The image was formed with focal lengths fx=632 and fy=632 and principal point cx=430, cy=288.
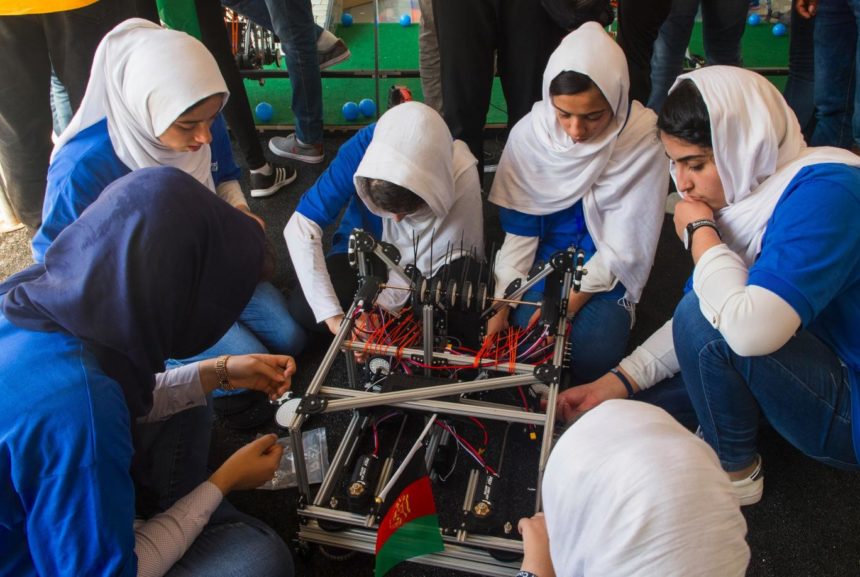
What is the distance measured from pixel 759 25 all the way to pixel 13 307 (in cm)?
452

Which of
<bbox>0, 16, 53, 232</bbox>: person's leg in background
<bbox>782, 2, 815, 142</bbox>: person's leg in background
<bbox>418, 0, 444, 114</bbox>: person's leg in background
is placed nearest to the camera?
<bbox>0, 16, 53, 232</bbox>: person's leg in background

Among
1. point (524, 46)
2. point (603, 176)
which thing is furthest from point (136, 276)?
point (524, 46)

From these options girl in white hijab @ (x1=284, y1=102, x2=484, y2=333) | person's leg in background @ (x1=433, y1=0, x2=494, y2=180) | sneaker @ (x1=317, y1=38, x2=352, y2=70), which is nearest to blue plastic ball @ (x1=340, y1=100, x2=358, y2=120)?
sneaker @ (x1=317, y1=38, x2=352, y2=70)

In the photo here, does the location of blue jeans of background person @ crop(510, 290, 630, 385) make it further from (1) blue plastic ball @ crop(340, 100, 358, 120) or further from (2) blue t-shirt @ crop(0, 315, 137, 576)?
(1) blue plastic ball @ crop(340, 100, 358, 120)

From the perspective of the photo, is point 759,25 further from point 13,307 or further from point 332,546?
point 13,307

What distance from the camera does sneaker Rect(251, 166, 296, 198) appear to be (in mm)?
2598

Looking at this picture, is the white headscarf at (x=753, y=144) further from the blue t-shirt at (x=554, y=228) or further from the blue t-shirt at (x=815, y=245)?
the blue t-shirt at (x=554, y=228)

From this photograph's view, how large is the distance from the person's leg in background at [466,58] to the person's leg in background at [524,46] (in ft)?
0.15

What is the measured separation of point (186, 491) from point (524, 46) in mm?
1589

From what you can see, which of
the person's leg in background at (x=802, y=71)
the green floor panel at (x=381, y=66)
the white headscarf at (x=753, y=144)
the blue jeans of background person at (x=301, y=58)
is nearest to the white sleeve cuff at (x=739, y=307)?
the white headscarf at (x=753, y=144)

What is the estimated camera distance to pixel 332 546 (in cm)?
138

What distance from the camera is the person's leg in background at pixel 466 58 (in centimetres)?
196

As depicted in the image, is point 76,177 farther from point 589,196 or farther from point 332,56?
point 332,56

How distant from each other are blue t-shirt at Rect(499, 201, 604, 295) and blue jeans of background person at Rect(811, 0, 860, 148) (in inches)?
38.6
